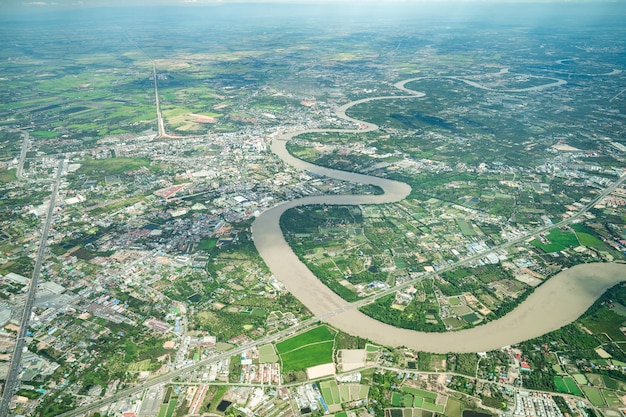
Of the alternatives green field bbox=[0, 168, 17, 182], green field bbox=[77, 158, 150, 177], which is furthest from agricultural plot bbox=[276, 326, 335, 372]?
green field bbox=[0, 168, 17, 182]

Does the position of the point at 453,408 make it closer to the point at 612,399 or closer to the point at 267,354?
the point at 612,399

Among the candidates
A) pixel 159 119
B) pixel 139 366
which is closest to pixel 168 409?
pixel 139 366

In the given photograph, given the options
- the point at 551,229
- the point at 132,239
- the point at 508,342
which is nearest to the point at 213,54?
the point at 132,239

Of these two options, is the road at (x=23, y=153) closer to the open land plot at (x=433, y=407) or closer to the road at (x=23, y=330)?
the road at (x=23, y=330)

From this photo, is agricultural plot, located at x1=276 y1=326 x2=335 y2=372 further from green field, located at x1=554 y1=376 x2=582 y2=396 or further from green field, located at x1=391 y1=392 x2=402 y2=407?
green field, located at x1=554 y1=376 x2=582 y2=396

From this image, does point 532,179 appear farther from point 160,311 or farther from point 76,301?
point 76,301

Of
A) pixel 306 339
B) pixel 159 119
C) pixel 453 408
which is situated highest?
pixel 453 408

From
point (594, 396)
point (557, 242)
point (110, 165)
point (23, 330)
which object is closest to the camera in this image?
point (594, 396)
